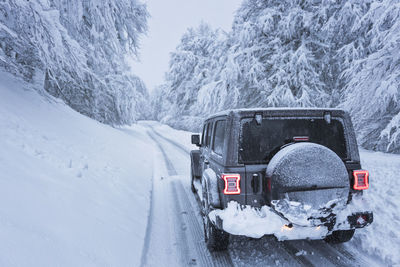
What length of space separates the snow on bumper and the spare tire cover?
278mm

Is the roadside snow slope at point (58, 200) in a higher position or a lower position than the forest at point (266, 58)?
lower

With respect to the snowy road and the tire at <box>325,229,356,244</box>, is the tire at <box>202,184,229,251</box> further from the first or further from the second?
the tire at <box>325,229,356,244</box>

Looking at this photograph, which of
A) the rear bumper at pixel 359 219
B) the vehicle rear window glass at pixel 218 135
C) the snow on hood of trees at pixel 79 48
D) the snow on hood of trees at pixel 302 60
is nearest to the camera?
the rear bumper at pixel 359 219

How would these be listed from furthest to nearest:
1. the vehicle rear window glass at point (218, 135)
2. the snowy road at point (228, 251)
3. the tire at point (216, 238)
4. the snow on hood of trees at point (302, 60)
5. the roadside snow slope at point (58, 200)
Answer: the snow on hood of trees at point (302, 60), the vehicle rear window glass at point (218, 135), the tire at point (216, 238), the snowy road at point (228, 251), the roadside snow slope at point (58, 200)

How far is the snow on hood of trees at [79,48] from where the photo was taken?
4.77m

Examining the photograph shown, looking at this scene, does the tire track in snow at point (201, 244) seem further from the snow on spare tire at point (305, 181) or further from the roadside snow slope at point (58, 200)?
the snow on spare tire at point (305, 181)

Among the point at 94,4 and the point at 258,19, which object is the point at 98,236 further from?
the point at 258,19

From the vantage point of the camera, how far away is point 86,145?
6.72 metres

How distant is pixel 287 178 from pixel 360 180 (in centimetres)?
119

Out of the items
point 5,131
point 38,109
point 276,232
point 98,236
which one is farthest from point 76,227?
point 38,109

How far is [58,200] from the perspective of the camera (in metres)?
3.17

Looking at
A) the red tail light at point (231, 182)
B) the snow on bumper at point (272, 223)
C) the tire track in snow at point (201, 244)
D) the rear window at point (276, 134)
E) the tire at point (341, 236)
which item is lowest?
the tire track in snow at point (201, 244)

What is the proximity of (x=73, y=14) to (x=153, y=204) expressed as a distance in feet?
18.1

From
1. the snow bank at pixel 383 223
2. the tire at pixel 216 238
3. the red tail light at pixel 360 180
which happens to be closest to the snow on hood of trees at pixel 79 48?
the tire at pixel 216 238
